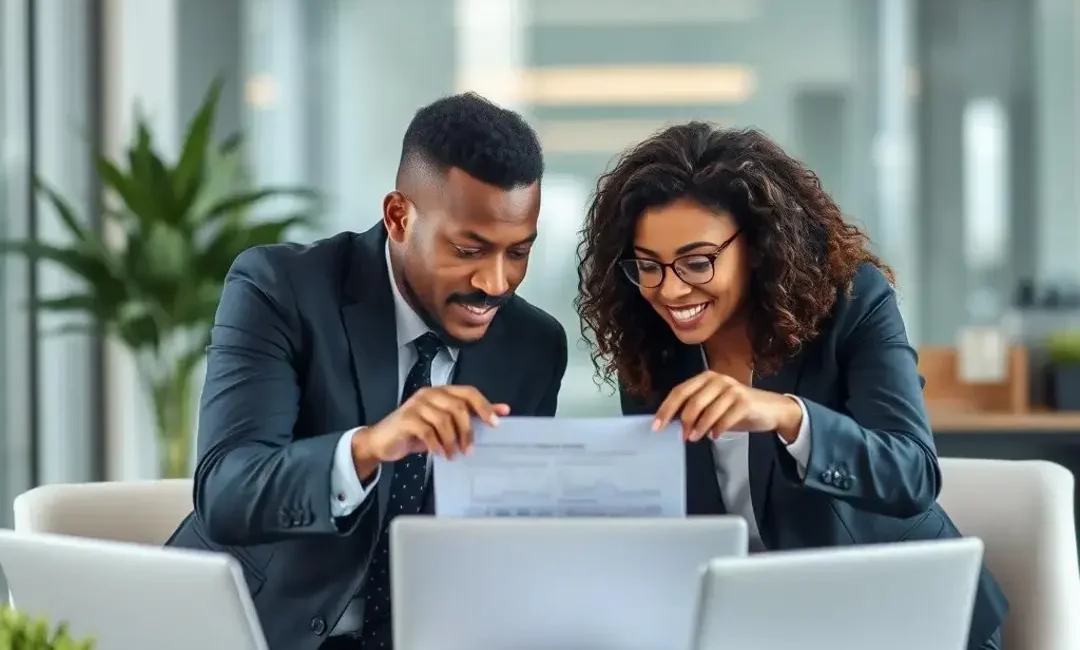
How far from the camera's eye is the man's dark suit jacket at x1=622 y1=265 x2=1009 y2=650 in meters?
1.64

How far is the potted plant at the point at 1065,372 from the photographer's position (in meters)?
3.76

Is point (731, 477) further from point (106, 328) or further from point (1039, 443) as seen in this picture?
point (106, 328)

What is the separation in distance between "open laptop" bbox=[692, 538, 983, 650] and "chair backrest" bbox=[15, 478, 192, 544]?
3.97 feet

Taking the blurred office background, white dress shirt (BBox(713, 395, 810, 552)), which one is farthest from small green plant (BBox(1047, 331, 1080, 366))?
white dress shirt (BBox(713, 395, 810, 552))

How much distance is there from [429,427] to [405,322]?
0.52 m

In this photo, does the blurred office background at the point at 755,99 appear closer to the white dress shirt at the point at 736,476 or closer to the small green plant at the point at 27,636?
the white dress shirt at the point at 736,476

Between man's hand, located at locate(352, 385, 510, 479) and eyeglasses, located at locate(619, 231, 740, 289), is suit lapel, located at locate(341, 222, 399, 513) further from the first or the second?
eyeglasses, located at locate(619, 231, 740, 289)

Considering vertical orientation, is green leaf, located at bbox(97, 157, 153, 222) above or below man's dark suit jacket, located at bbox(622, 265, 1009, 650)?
above

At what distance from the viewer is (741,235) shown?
6.06 feet

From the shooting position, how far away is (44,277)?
4.35 metres

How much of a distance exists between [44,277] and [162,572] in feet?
11.4

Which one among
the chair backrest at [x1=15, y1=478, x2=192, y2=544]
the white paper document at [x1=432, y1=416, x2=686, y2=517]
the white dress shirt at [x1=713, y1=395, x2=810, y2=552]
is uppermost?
the white paper document at [x1=432, y1=416, x2=686, y2=517]

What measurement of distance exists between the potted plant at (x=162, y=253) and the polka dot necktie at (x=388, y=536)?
7.16 feet

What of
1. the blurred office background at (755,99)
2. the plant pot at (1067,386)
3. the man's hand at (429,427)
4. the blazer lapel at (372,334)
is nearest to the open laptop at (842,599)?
the man's hand at (429,427)
